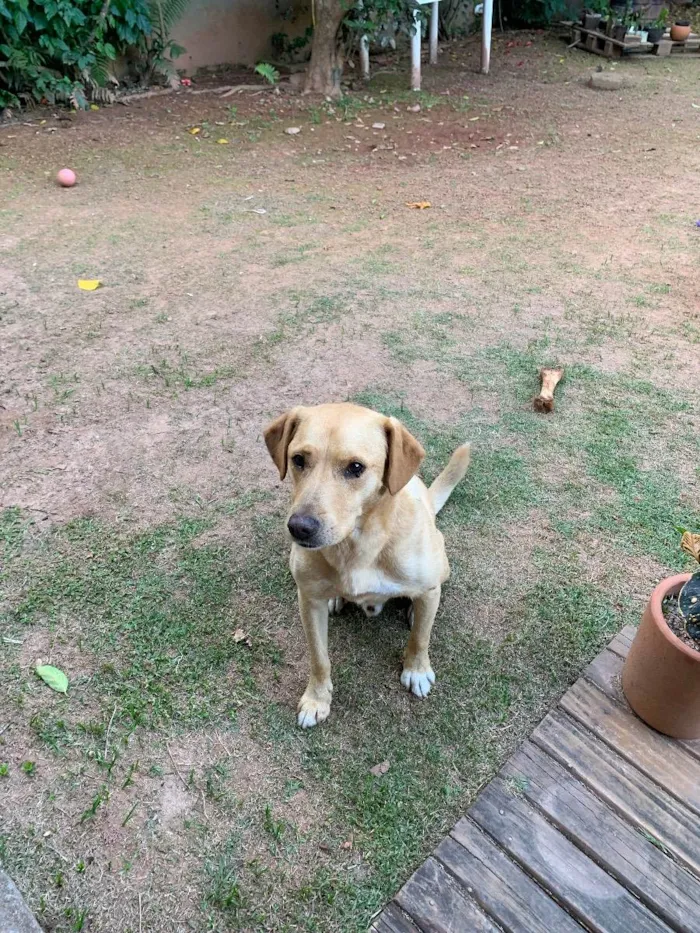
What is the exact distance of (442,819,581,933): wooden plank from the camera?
191 cm

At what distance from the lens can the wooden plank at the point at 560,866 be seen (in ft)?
6.22

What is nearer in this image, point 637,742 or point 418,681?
point 637,742

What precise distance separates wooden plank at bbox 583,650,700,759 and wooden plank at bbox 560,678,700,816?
3 cm

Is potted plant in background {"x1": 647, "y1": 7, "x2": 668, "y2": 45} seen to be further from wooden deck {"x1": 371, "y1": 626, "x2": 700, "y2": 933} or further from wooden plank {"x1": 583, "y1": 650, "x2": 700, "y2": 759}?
wooden deck {"x1": 371, "y1": 626, "x2": 700, "y2": 933}

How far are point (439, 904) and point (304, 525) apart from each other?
1.26 metres

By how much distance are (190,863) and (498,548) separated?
194 cm

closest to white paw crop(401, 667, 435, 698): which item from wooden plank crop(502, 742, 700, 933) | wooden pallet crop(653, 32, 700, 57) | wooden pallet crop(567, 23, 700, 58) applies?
wooden plank crop(502, 742, 700, 933)

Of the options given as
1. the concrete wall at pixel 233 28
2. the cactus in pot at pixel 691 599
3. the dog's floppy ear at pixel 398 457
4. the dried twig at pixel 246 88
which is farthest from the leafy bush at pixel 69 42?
the cactus in pot at pixel 691 599

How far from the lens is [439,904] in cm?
196

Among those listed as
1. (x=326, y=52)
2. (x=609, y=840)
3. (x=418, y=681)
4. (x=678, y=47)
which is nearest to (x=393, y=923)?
(x=609, y=840)

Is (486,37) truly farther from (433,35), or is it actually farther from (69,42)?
(69,42)

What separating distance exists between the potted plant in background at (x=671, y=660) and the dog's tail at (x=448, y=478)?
1073 mm

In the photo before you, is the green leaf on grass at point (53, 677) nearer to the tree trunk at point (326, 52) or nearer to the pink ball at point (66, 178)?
the pink ball at point (66, 178)

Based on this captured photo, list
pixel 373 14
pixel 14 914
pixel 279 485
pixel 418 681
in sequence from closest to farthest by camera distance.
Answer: pixel 14 914 → pixel 418 681 → pixel 279 485 → pixel 373 14
